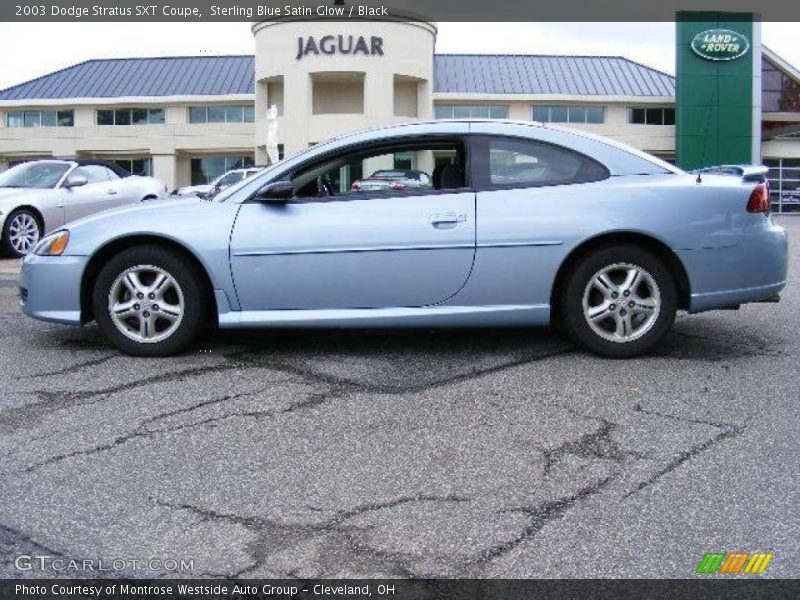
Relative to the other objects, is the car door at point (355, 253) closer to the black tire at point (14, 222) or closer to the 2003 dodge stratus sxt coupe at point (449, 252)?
the 2003 dodge stratus sxt coupe at point (449, 252)

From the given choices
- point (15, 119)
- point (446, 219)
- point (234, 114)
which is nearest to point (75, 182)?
point (446, 219)

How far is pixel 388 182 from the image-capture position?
630 centimetres

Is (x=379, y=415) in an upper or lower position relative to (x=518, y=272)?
lower

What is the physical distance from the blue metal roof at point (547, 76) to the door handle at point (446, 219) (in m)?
45.6

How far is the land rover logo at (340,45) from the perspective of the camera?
4619cm

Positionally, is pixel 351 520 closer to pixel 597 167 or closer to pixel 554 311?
pixel 554 311

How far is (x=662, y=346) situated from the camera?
6566 mm

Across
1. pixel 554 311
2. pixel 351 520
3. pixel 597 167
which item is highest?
pixel 597 167

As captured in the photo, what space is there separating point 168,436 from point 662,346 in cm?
341

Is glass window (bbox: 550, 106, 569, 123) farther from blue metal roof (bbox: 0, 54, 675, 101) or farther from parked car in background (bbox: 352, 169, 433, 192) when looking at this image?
parked car in background (bbox: 352, 169, 433, 192)

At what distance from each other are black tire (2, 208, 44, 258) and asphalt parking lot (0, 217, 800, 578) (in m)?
6.99

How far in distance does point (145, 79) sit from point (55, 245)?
51526 mm

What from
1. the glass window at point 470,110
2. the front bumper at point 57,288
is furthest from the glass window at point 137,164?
the front bumper at point 57,288

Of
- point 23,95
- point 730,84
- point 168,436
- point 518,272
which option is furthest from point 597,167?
point 23,95
